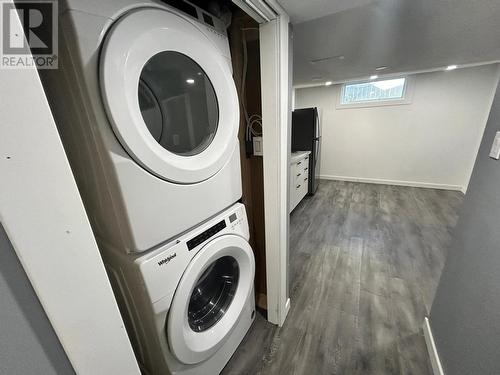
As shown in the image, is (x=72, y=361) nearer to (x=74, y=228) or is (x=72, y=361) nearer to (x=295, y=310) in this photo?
(x=74, y=228)

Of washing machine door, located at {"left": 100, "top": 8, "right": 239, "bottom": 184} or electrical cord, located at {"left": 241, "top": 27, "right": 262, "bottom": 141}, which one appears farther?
electrical cord, located at {"left": 241, "top": 27, "right": 262, "bottom": 141}

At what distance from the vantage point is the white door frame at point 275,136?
2.76 feet

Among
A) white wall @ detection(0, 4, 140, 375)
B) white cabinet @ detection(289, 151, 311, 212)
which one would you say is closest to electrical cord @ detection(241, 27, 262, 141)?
white wall @ detection(0, 4, 140, 375)

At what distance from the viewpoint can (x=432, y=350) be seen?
3.49 feet

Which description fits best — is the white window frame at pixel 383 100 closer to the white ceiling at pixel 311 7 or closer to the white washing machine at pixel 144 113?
the white ceiling at pixel 311 7

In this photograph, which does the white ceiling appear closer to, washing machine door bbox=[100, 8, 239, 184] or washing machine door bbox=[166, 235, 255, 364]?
washing machine door bbox=[100, 8, 239, 184]

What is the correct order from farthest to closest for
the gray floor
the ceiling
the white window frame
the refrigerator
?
the white window frame < the refrigerator < the ceiling < the gray floor

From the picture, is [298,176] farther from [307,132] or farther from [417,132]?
[417,132]

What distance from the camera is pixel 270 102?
0.92 m

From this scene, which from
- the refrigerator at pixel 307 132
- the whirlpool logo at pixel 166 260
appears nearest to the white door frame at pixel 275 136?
the whirlpool logo at pixel 166 260

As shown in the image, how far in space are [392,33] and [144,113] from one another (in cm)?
214

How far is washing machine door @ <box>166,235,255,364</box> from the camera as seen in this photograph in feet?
2.35

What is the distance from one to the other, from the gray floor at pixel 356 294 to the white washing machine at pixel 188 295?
35 centimetres

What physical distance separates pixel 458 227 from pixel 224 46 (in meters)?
1.46
